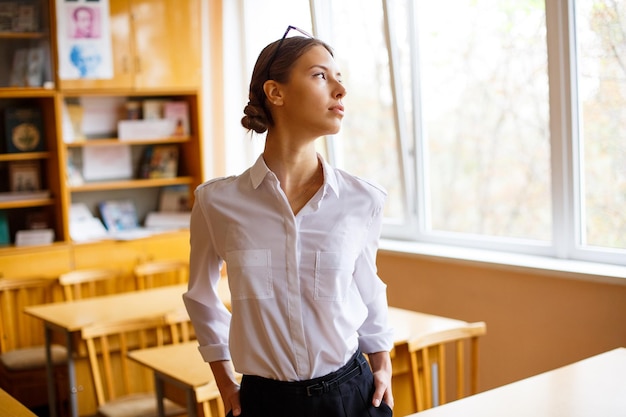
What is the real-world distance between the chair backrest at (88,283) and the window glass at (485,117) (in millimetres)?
1968

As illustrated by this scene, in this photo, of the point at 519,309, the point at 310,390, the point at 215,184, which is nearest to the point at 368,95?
the point at 519,309

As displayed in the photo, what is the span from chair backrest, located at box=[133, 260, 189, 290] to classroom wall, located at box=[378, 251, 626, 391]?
144 centimetres

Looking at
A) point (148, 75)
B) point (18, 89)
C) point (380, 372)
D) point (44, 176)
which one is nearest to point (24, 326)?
point (44, 176)

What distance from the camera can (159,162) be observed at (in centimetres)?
597

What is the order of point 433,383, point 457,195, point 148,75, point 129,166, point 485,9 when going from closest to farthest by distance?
1. point 433,383
2. point 485,9
3. point 457,195
4. point 148,75
5. point 129,166

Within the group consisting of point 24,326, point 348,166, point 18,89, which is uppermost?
point 18,89

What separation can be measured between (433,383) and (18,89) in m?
3.21

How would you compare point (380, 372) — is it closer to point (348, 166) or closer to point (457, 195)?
point (457, 195)

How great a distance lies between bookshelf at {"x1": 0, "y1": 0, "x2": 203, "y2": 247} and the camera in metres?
5.27

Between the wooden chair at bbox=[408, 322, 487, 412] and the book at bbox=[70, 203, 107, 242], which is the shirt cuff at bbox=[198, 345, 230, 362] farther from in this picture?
the book at bbox=[70, 203, 107, 242]

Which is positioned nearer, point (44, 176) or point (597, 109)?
point (597, 109)

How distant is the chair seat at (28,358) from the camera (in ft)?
14.6

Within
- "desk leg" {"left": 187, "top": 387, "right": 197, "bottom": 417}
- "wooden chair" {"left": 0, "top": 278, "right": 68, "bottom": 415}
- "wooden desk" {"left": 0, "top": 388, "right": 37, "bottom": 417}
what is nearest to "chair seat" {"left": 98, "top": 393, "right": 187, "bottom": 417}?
"desk leg" {"left": 187, "top": 387, "right": 197, "bottom": 417}

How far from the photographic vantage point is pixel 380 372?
1961 mm
